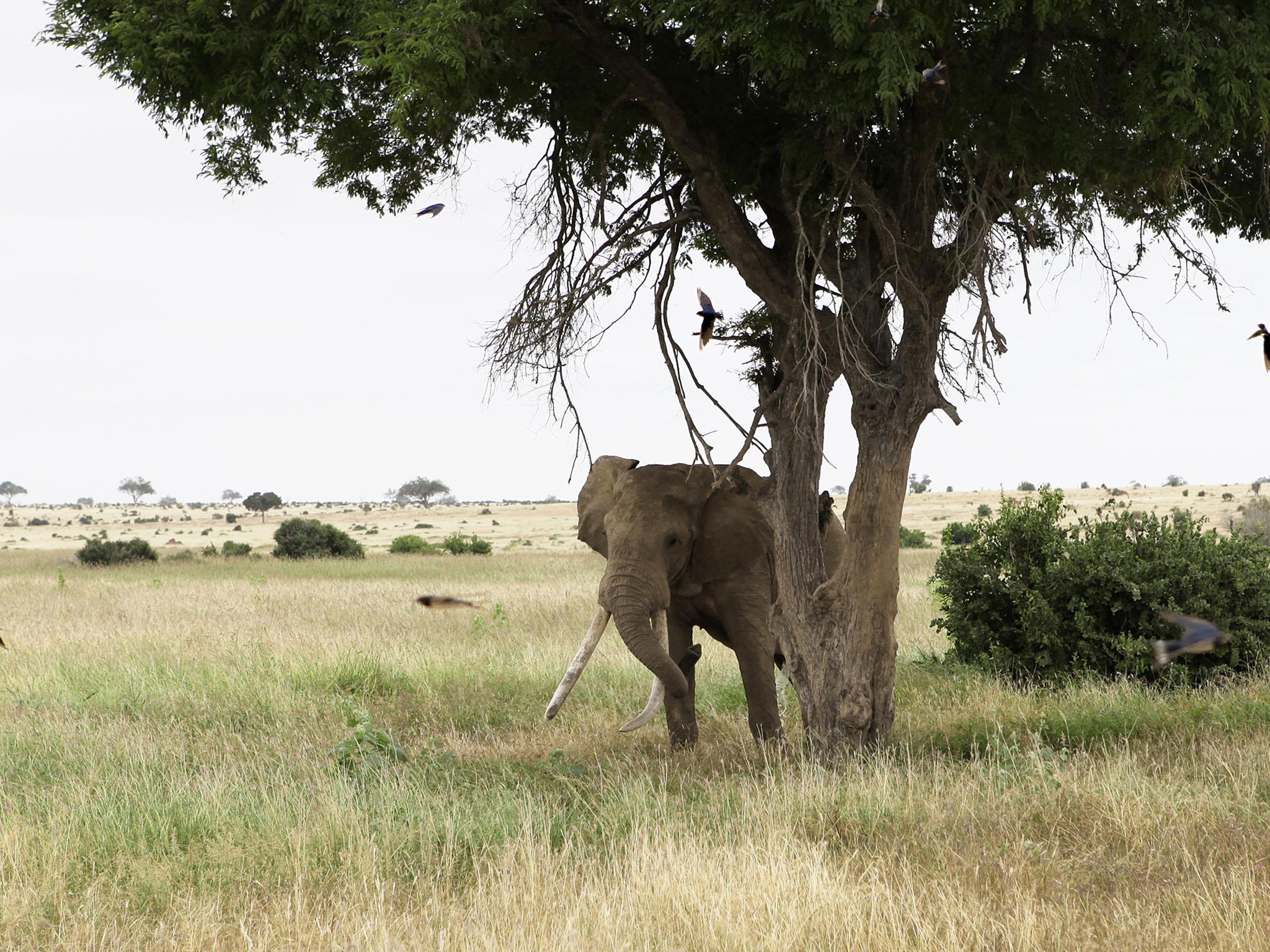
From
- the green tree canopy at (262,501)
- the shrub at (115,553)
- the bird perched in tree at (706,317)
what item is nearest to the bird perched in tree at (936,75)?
the bird perched in tree at (706,317)

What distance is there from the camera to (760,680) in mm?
8719

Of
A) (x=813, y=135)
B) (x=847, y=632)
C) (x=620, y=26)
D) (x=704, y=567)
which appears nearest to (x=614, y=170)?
(x=620, y=26)

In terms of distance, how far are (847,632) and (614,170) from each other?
5474 mm

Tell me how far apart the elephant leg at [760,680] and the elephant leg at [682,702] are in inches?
14.9

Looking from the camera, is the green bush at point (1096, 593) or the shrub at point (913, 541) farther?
the shrub at point (913, 541)

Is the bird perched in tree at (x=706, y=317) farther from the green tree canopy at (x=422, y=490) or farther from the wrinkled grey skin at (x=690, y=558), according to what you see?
the green tree canopy at (x=422, y=490)

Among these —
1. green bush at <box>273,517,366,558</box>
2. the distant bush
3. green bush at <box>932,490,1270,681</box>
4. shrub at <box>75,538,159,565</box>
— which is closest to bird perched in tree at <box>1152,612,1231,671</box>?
green bush at <box>932,490,1270,681</box>

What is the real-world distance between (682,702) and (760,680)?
658mm

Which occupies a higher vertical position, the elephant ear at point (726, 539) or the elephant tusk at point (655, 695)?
the elephant ear at point (726, 539)

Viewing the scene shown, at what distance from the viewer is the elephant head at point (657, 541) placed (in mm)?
7902

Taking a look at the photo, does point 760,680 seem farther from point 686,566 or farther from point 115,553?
point 115,553

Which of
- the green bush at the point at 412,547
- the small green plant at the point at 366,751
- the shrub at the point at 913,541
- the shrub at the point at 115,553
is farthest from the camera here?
the shrub at the point at 913,541

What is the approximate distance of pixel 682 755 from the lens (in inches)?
339

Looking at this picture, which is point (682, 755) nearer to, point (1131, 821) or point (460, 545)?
point (1131, 821)
